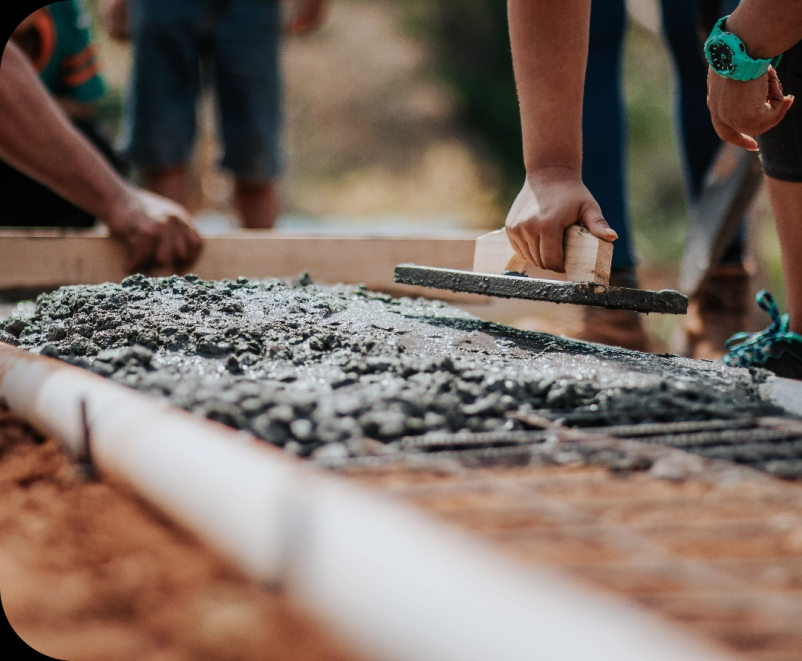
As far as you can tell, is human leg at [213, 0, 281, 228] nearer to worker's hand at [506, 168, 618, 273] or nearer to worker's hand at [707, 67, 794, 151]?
worker's hand at [506, 168, 618, 273]

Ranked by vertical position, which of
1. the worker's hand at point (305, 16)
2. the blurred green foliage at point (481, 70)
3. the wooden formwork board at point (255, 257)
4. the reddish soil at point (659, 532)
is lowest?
the reddish soil at point (659, 532)

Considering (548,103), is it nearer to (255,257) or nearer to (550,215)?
(550,215)

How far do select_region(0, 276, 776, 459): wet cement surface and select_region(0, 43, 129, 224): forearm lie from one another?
57cm

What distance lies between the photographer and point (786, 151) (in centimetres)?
147

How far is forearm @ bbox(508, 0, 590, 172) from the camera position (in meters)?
1.32

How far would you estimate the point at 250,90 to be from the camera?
2.95m

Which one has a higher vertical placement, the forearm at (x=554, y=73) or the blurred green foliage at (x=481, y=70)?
the blurred green foliage at (x=481, y=70)

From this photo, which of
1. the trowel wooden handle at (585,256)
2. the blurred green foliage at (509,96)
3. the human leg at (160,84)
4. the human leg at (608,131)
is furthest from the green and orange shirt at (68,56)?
the blurred green foliage at (509,96)

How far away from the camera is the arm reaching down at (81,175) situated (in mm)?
1797

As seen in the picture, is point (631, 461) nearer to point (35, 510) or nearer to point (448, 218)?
point (35, 510)

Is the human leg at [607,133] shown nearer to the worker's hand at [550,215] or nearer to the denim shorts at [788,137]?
the denim shorts at [788,137]

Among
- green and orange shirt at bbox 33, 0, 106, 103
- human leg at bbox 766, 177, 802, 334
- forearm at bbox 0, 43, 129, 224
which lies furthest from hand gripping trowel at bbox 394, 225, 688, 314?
green and orange shirt at bbox 33, 0, 106, 103

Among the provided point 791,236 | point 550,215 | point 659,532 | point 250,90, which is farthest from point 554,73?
point 250,90

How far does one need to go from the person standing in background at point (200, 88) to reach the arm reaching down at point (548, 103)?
5.97 feet
